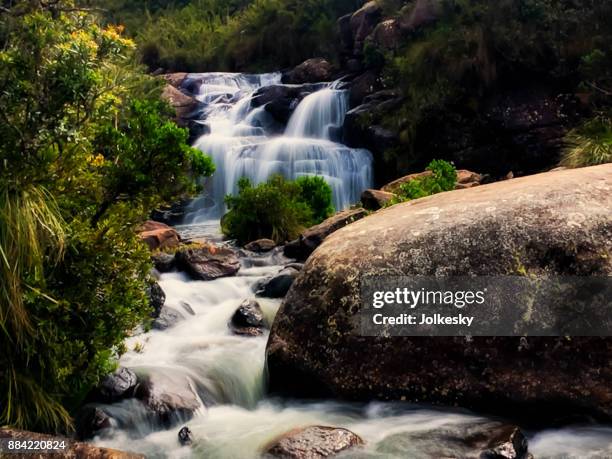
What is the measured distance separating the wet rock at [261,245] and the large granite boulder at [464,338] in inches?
298

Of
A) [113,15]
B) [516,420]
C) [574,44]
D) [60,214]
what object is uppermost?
[113,15]

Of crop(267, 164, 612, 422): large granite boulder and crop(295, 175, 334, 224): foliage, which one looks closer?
crop(267, 164, 612, 422): large granite boulder

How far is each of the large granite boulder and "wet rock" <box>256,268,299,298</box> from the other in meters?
3.41

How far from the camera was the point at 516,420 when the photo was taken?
18.7ft

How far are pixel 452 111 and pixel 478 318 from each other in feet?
49.8

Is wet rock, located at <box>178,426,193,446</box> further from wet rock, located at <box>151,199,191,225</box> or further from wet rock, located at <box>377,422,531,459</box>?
wet rock, located at <box>151,199,191,225</box>

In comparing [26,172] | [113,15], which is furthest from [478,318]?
[113,15]

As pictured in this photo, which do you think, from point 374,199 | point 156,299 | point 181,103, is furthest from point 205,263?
point 181,103

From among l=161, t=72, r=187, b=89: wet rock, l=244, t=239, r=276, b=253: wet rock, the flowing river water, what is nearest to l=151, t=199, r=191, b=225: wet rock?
l=244, t=239, r=276, b=253: wet rock

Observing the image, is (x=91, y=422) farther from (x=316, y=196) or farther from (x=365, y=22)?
(x=365, y=22)

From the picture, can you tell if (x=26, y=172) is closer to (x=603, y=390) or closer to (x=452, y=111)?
(x=603, y=390)

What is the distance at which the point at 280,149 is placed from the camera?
72.1ft

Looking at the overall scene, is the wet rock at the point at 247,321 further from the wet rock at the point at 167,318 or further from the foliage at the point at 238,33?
the foliage at the point at 238,33

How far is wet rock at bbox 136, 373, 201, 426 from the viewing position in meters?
6.17
